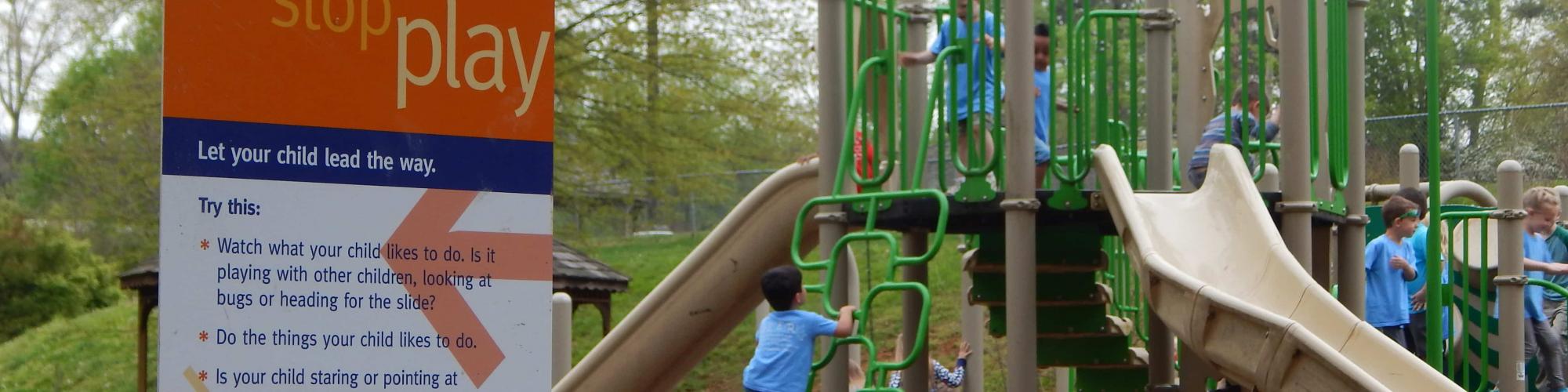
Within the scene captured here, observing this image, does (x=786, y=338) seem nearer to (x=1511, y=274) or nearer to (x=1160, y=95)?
(x=1160, y=95)

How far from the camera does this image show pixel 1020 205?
6.68 m

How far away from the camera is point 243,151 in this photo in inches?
97.0

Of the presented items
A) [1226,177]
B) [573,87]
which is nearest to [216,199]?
[1226,177]

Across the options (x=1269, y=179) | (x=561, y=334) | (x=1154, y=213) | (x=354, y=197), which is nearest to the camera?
(x=354, y=197)

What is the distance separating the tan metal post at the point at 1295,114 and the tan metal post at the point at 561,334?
464 centimetres

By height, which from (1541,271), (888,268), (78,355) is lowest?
(78,355)

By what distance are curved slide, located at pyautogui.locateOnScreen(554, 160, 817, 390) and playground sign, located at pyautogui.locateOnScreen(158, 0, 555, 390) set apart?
7.26 meters

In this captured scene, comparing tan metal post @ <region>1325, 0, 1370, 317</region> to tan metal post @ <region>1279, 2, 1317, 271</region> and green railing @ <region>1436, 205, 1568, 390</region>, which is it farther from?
tan metal post @ <region>1279, 2, 1317, 271</region>

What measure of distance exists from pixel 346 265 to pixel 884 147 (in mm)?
7112

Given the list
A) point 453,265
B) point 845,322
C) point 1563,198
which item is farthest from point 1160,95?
point 453,265

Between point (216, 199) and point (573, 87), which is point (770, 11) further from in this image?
point (216, 199)

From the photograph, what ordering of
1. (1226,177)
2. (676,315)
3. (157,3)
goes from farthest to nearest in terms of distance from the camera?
1. (157,3)
2. (676,315)
3. (1226,177)

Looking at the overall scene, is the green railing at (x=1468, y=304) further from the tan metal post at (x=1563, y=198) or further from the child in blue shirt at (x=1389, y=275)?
the tan metal post at (x=1563, y=198)

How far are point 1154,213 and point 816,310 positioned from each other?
43.7ft
